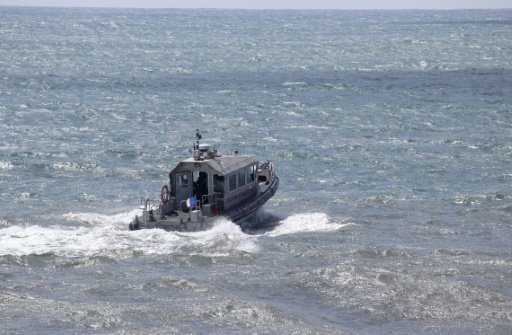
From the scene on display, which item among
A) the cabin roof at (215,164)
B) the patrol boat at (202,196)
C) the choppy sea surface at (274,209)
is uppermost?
the cabin roof at (215,164)

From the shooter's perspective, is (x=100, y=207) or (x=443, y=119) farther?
(x=443, y=119)

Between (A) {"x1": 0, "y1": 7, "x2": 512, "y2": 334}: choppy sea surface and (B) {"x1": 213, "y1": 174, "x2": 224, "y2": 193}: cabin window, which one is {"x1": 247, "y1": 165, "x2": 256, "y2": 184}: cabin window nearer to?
(A) {"x1": 0, "y1": 7, "x2": 512, "y2": 334}: choppy sea surface

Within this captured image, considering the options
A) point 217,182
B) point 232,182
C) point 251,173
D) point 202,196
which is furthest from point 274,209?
point 202,196

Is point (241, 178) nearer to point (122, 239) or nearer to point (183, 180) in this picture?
point (183, 180)

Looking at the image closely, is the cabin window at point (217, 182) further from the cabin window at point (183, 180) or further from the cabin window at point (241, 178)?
the cabin window at point (241, 178)

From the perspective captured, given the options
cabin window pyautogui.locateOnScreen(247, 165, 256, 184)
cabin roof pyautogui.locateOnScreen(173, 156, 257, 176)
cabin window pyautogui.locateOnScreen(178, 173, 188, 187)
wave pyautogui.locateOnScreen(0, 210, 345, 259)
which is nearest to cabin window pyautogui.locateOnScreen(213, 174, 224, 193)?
cabin roof pyautogui.locateOnScreen(173, 156, 257, 176)

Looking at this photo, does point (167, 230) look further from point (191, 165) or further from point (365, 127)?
point (365, 127)

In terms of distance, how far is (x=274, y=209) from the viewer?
152ft

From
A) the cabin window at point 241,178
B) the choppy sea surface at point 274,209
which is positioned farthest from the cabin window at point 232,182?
the choppy sea surface at point 274,209

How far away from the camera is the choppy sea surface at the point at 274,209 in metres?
32.4

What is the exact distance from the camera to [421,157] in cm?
5784

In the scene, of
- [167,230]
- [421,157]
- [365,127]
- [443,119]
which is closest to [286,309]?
[167,230]

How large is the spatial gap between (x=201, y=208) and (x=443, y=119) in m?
33.7

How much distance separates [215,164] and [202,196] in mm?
1413
